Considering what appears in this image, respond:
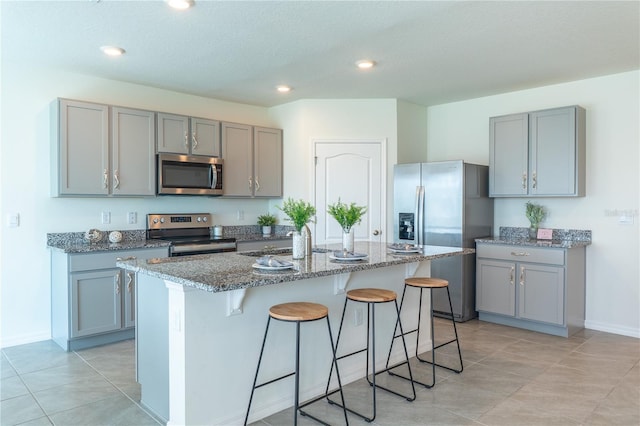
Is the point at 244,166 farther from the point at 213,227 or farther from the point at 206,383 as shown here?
the point at 206,383

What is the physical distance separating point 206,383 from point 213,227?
3070 millimetres

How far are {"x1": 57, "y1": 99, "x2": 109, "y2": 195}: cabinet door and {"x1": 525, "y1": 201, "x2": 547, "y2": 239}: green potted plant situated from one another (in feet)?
14.3

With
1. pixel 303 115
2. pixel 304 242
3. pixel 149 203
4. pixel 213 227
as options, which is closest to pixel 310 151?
pixel 303 115

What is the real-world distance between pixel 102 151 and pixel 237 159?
1514mm

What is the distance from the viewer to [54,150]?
A: 4.00 metres

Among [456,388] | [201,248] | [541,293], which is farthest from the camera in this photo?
[201,248]

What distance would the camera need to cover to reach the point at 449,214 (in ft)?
15.6

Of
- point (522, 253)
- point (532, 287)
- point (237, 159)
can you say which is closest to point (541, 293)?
point (532, 287)

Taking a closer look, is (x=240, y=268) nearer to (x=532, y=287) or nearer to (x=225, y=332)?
(x=225, y=332)

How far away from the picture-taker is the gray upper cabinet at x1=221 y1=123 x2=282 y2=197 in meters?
5.13

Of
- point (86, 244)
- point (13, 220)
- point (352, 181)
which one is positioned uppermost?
point (352, 181)

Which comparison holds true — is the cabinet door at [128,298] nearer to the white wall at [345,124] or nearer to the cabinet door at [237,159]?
the cabinet door at [237,159]

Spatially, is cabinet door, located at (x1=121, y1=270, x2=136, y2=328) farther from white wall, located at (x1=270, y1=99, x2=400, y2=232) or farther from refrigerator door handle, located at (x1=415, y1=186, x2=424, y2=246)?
refrigerator door handle, located at (x1=415, y1=186, x2=424, y2=246)

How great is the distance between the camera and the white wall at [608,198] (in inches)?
168
